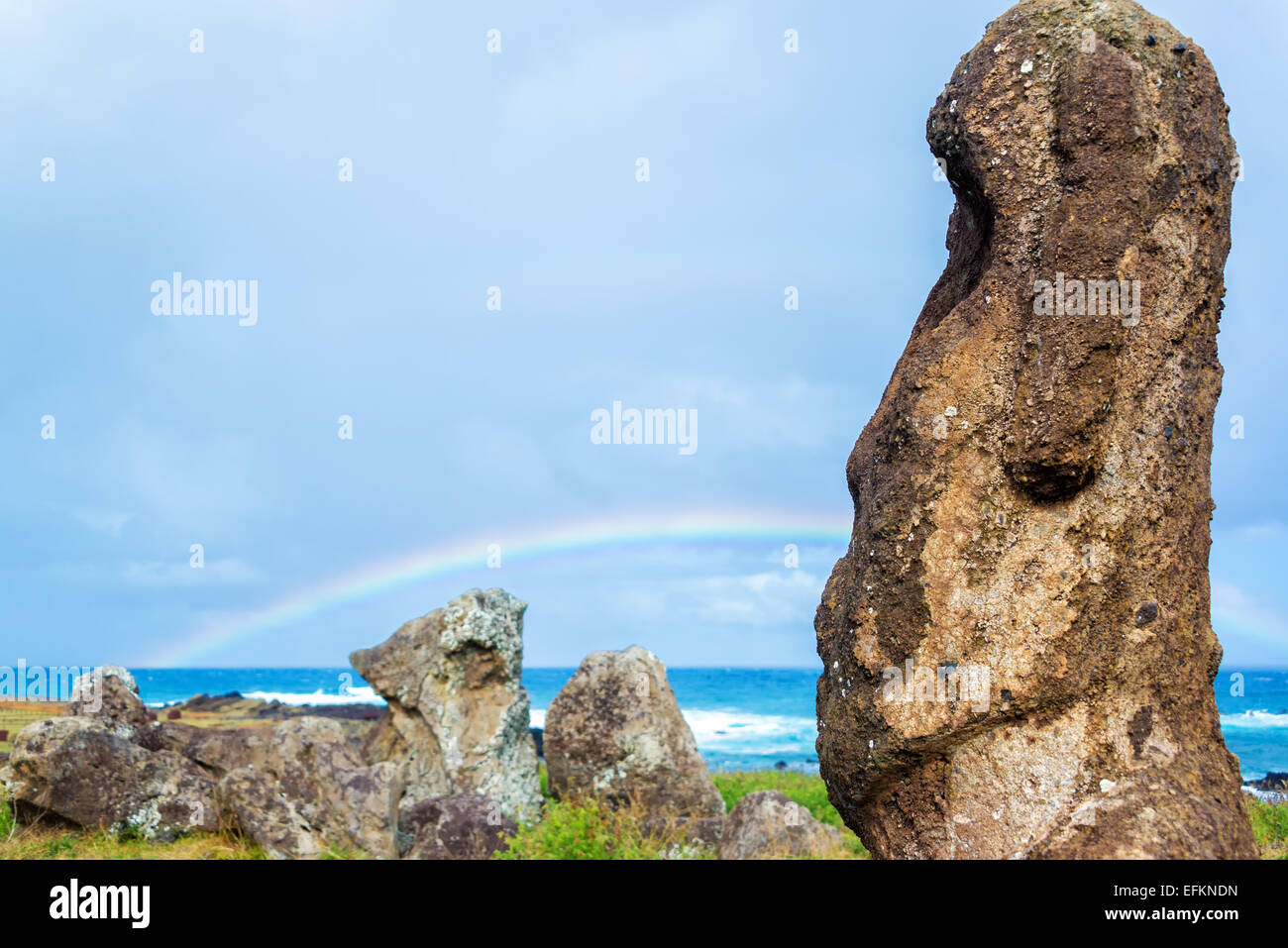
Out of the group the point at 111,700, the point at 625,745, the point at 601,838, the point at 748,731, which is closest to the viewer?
the point at 601,838

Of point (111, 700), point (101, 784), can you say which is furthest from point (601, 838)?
point (111, 700)

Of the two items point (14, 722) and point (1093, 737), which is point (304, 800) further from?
point (1093, 737)

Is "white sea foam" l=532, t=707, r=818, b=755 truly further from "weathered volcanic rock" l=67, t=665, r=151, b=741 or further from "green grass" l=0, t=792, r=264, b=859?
"green grass" l=0, t=792, r=264, b=859

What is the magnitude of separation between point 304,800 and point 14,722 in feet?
17.8

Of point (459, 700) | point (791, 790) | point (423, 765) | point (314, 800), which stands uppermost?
point (459, 700)

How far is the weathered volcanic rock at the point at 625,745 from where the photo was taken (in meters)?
12.6

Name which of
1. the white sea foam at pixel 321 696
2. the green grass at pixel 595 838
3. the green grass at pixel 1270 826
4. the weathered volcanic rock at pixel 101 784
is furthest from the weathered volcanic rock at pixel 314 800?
the white sea foam at pixel 321 696

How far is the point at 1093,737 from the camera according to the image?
14.1 feet

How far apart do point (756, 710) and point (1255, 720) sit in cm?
2841

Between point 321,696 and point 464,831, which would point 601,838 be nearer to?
point 464,831

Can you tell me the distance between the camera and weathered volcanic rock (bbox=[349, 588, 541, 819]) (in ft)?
43.7

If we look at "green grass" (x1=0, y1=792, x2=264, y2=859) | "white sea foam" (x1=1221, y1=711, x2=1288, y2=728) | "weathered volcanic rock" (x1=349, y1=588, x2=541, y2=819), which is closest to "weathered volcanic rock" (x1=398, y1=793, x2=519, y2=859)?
"green grass" (x1=0, y1=792, x2=264, y2=859)

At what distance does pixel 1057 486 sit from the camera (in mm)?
4445
